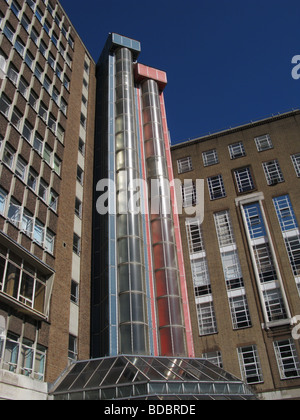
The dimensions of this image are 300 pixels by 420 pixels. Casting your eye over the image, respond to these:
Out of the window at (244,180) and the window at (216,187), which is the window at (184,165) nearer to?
the window at (216,187)

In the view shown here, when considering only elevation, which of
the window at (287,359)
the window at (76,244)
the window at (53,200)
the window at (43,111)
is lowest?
the window at (287,359)

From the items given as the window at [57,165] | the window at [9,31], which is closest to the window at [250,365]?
the window at [57,165]

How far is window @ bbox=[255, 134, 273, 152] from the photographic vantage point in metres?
40.6

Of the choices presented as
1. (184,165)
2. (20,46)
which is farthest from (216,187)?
(20,46)

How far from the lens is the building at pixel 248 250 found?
100ft

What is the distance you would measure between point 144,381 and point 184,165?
27.0m

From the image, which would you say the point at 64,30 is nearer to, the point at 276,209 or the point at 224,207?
the point at 224,207

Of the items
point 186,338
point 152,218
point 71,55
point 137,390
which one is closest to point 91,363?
point 137,390

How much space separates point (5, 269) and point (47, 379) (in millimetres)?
6316

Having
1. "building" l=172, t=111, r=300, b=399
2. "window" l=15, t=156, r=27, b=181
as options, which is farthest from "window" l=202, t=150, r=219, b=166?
"window" l=15, t=156, r=27, b=181

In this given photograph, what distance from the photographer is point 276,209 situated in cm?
3634

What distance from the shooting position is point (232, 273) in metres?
34.5

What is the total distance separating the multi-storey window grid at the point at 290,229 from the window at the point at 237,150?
6.74 metres
